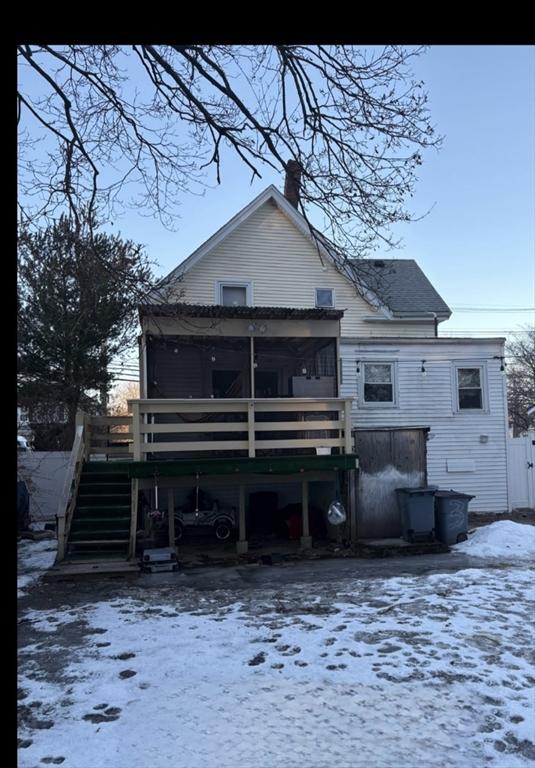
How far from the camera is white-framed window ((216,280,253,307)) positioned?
14.7m

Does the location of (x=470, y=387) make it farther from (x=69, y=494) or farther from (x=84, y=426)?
(x=69, y=494)

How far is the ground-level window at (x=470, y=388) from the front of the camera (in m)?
13.3

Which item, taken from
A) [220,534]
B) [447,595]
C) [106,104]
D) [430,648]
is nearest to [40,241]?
[106,104]

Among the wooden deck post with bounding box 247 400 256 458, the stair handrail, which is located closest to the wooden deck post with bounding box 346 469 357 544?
the wooden deck post with bounding box 247 400 256 458

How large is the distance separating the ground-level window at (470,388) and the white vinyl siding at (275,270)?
307cm

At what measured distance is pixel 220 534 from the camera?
1082 centimetres

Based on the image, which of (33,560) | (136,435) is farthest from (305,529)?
(33,560)

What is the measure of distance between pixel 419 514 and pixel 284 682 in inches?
258

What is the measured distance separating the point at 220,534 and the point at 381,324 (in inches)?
314

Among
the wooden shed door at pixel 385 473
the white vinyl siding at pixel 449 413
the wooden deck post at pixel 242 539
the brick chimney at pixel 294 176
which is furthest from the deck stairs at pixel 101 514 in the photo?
the brick chimney at pixel 294 176

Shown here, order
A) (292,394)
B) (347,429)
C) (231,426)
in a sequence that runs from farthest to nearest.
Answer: (292,394) → (347,429) → (231,426)

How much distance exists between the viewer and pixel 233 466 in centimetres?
977

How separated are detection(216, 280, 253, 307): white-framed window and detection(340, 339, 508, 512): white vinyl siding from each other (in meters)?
3.55

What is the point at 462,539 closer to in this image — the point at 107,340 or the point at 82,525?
the point at 82,525
